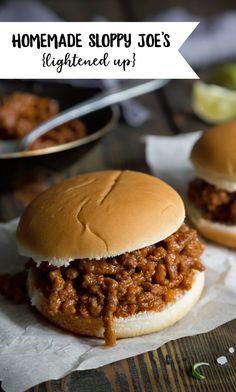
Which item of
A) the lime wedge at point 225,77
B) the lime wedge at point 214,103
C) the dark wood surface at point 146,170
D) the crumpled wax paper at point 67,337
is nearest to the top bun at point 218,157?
the crumpled wax paper at point 67,337

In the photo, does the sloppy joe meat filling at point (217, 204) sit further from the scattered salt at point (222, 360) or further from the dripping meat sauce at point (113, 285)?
the scattered salt at point (222, 360)

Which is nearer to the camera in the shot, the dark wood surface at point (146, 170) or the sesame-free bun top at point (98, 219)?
the dark wood surface at point (146, 170)

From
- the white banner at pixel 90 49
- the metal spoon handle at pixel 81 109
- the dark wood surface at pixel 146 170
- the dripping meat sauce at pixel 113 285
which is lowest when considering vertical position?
the dark wood surface at pixel 146 170

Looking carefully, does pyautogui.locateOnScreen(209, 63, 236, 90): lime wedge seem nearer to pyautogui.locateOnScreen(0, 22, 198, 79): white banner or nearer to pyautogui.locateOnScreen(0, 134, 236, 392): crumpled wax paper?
pyautogui.locateOnScreen(0, 22, 198, 79): white banner

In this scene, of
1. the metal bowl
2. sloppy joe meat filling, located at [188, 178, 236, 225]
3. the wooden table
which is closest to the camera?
the wooden table

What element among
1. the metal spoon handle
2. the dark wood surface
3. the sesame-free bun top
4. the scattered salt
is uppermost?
the sesame-free bun top

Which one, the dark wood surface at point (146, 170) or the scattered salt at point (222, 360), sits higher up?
the scattered salt at point (222, 360)

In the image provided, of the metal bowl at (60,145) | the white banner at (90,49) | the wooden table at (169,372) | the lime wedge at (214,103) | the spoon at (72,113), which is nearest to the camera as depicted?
the wooden table at (169,372)

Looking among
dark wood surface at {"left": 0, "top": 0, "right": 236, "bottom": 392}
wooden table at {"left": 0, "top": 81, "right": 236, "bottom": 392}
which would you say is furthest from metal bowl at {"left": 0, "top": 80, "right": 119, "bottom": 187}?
wooden table at {"left": 0, "top": 81, "right": 236, "bottom": 392}

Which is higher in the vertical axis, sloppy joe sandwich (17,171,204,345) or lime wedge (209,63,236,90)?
sloppy joe sandwich (17,171,204,345)
